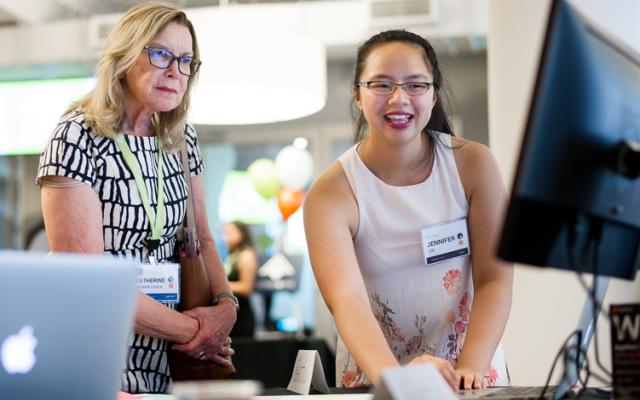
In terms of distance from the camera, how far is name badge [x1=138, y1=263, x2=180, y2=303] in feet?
6.86

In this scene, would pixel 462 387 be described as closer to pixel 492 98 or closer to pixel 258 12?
pixel 492 98

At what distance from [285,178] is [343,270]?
695cm

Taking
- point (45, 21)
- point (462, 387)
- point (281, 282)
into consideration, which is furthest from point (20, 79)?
point (462, 387)


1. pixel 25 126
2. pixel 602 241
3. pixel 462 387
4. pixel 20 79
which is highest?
pixel 20 79

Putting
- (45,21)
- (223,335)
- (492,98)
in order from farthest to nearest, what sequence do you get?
(45,21) → (492,98) → (223,335)

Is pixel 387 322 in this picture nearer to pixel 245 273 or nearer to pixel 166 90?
pixel 166 90

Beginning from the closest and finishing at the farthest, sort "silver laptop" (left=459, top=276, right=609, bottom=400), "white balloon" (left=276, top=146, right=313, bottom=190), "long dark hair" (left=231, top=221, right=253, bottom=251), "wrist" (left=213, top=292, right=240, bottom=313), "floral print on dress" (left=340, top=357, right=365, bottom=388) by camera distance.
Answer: "silver laptop" (left=459, top=276, right=609, bottom=400), "floral print on dress" (left=340, top=357, right=365, bottom=388), "wrist" (left=213, top=292, right=240, bottom=313), "long dark hair" (left=231, top=221, right=253, bottom=251), "white balloon" (left=276, top=146, right=313, bottom=190)

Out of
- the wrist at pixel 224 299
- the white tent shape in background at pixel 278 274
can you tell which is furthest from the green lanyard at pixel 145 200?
the white tent shape in background at pixel 278 274

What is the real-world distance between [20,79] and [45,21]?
32.6 inches

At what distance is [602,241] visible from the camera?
137 cm

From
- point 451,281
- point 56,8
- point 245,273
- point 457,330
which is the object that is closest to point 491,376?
point 457,330

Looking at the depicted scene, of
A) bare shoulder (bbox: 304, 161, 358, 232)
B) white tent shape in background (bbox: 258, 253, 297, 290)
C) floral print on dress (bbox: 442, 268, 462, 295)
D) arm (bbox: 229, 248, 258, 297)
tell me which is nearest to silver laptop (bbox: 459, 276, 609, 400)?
floral print on dress (bbox: 442, 268, 462, 295)

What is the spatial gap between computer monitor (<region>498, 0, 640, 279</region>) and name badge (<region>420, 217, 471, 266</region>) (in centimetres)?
68

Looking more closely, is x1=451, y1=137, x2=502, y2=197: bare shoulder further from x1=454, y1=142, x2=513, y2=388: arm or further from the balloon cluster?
the balloon cluster
